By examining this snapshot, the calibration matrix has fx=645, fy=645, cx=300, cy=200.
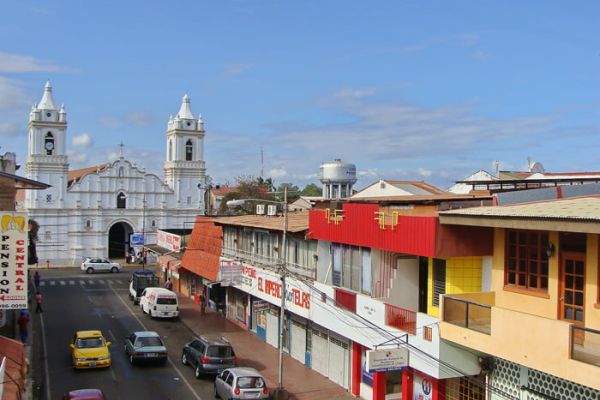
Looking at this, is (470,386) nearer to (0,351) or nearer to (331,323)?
(331,323)

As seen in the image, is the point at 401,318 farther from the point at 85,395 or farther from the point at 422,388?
the point at 85,395

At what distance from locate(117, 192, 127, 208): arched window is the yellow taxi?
181 feet

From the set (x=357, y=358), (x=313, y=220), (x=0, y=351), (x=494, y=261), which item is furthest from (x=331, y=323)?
(x=0, y=351)

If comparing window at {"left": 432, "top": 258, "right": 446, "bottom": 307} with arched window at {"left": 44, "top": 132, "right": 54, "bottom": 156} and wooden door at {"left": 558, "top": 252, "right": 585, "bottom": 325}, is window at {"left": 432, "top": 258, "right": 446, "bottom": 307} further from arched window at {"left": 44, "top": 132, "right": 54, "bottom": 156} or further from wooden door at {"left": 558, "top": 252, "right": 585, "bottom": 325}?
arched window at {"left": 44, "top": 132, "right": 54, "bottom": 156}

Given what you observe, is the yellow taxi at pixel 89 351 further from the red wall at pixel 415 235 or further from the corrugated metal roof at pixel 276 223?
the red wall at pixel 415 235

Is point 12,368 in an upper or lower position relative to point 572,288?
lower

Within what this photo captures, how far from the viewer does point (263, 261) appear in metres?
32.9

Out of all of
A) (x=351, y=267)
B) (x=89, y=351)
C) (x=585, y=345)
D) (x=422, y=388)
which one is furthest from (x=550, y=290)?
(x=89, y=351)

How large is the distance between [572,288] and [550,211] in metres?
1.88

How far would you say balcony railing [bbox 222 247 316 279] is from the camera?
27.1 metres

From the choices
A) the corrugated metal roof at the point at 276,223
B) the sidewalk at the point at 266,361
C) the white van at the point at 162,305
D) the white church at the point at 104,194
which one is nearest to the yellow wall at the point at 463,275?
the sidewalk at the point at 266,361

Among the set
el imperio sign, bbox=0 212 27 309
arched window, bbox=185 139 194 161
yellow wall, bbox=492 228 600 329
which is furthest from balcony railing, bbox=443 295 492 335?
arched window, bbox=185 139 194 161

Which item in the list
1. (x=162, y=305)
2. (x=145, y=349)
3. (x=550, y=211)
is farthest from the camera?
(x=162, y=305)

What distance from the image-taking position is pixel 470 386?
57.4 feet
